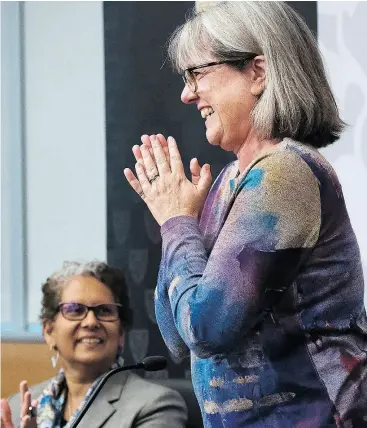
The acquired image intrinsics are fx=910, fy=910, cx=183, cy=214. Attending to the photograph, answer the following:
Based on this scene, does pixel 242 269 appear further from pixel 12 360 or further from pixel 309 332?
pixel 12 360

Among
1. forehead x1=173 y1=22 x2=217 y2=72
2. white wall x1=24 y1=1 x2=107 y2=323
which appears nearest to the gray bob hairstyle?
forehead x1=173 y1=22 x2=217 y2=72

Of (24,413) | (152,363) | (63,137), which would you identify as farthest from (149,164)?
(63,137)

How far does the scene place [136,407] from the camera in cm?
297

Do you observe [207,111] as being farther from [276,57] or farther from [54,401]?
[54,401]

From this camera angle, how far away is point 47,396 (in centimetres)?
321

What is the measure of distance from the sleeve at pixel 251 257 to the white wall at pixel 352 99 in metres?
1.39

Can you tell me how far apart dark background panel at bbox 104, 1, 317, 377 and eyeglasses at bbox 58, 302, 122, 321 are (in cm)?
38

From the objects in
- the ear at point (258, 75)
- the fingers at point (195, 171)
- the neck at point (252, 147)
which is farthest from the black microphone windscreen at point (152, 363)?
the ear at point (258, 75)

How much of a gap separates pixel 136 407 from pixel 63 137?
68.3 inches

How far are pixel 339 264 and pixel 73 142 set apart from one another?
2915mm

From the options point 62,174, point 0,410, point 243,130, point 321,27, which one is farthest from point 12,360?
point 243,130

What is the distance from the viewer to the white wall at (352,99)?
2.86 metres

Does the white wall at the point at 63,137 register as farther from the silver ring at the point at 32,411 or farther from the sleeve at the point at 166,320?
the sleeve at the point at 166,320

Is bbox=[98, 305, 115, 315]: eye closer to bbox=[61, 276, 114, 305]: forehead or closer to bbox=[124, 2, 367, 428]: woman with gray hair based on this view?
bbox=[61, 276, 114, 305]: forehead
